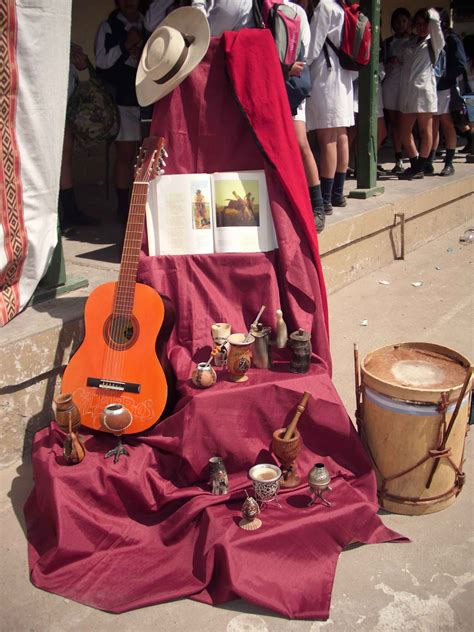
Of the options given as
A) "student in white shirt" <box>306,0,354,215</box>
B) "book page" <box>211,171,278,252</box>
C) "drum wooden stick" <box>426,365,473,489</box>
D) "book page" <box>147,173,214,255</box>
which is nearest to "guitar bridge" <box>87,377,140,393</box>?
"book page" <box>147,173,214,255</box>

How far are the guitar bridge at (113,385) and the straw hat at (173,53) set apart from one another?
131 cm

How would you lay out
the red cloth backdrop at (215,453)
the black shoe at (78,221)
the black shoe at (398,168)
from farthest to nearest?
1. the black shoe at (398,168)
2. the black shoe at (78,221)
3. the red cloth backdrop at (215,453)

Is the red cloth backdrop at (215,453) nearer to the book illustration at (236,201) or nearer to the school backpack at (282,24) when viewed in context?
the book illustration at (236,201)

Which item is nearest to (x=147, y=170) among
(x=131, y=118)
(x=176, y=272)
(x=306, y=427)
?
(x=176, y=272)

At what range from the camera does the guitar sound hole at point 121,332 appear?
2838 mm

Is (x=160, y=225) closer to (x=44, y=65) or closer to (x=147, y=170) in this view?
(x=147, y=170)

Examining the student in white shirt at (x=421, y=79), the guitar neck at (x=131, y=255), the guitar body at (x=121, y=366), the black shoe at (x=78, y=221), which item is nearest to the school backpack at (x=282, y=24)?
the guitar neck at (x=131, y=255)

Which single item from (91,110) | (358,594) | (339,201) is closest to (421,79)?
(339,201)

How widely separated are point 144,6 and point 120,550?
406cm

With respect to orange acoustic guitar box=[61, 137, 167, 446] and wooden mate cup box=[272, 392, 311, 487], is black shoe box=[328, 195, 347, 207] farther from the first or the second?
wooden mate cup box=[272, 392, 311, 487]

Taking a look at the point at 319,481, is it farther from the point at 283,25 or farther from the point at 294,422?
the point at 283,25

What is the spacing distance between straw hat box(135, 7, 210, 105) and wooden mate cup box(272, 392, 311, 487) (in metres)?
1.54

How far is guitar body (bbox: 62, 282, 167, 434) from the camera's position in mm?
2754

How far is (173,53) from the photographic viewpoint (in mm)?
2840
